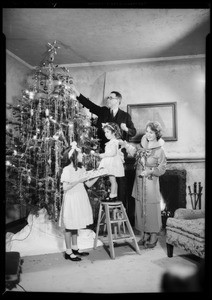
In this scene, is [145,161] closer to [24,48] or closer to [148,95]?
[148,95]

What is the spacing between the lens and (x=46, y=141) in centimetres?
418

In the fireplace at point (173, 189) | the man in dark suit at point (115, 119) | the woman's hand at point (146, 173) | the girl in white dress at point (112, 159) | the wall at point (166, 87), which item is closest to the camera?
the girl in white dress at point (112, 159)

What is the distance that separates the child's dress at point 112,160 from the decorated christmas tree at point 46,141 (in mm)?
249

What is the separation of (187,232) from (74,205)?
1.45 metres

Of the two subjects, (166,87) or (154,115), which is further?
(166,87)

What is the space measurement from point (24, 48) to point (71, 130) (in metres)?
1.53

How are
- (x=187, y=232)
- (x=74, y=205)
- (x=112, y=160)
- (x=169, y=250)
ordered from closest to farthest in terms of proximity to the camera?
(x=187, y=232) < (x=74, y=205) < (x=169, y=250) < (x=112, y=160)

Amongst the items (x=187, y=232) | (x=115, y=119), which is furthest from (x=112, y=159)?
(x=187, y=232)

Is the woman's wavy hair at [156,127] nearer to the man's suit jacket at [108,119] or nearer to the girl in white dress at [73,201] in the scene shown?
the man's suit jacket at [108,119]

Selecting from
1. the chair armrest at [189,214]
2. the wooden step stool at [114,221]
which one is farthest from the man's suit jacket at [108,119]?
the chair armrest at [189,214]

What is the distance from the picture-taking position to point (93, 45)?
4543 millimetres

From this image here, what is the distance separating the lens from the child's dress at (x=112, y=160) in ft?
13.5

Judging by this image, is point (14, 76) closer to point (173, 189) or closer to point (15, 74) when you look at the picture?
point (15, 74)
